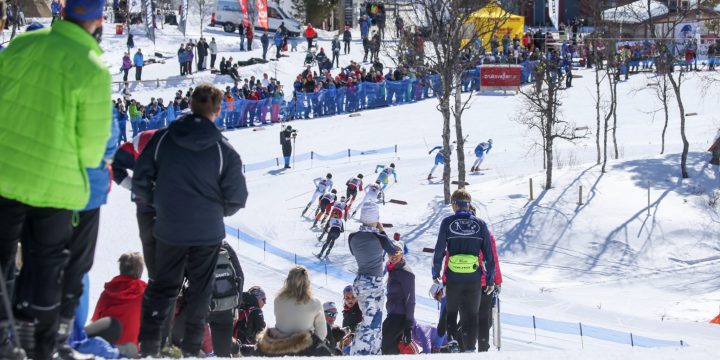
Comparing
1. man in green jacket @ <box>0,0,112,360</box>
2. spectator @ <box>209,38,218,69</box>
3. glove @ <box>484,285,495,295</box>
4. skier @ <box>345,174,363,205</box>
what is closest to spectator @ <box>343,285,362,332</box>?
glove @ <box>484,285,495,295</box>

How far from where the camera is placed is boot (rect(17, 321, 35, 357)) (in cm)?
432

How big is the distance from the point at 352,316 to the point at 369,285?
727mm

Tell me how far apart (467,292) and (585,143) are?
88.9 ft

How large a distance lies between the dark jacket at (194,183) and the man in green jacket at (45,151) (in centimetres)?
106

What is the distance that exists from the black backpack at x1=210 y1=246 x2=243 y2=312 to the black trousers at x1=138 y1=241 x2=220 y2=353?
4.58ft

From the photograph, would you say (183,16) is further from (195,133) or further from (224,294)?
(195,133)

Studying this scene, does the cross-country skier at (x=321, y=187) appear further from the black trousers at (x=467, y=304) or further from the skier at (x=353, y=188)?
the black trousers at (x=467, y=304)

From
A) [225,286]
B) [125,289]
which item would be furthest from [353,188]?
[125,289]

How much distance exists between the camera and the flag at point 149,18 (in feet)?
137

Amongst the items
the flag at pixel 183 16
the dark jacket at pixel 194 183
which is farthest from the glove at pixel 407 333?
the flag at pixel 183 16

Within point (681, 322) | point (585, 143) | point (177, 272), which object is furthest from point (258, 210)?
point (177, 272)

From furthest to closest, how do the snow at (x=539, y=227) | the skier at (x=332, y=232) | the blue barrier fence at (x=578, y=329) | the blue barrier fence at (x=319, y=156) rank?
the blue barrier fence at (x=319, y=156), the skier at (x=332, y=232), the snow at (x=539, y=227), the blue barrier fence at (x=578, y=329)

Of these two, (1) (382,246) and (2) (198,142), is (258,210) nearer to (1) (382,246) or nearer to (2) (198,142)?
(1) (382,246)

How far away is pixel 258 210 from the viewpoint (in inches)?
961
